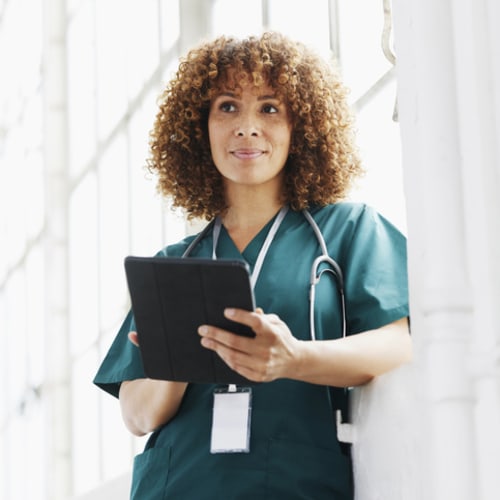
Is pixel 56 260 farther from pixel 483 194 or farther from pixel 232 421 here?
pixel 483 194

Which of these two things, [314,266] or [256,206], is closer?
[314,266]

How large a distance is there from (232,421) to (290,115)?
2.02 ft

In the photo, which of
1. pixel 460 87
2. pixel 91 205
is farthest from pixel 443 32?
pixel 91 205

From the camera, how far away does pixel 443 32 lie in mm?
1681

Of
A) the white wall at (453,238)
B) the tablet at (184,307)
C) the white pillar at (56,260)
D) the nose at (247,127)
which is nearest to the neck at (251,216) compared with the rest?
the nose at (247,127)

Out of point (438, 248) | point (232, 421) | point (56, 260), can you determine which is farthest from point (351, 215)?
point (56, 260)

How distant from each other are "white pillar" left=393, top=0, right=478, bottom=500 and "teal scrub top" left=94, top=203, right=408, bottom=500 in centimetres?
31

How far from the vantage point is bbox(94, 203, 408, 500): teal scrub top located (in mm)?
1995

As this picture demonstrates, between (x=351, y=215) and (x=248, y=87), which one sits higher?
(x=248, y=87)

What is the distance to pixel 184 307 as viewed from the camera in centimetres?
184

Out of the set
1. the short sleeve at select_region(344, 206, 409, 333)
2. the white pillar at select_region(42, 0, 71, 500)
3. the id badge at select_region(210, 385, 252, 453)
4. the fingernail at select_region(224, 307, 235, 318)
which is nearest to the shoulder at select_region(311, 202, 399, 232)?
the short sleeve at select_region(344, 206, 409, 333)

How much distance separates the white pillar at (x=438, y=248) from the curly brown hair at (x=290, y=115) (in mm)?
509

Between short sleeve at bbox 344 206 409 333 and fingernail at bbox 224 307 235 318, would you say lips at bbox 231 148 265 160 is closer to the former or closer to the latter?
short sleeve at bbox 344 206 409 333

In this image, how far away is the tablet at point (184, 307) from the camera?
70.1 inches
